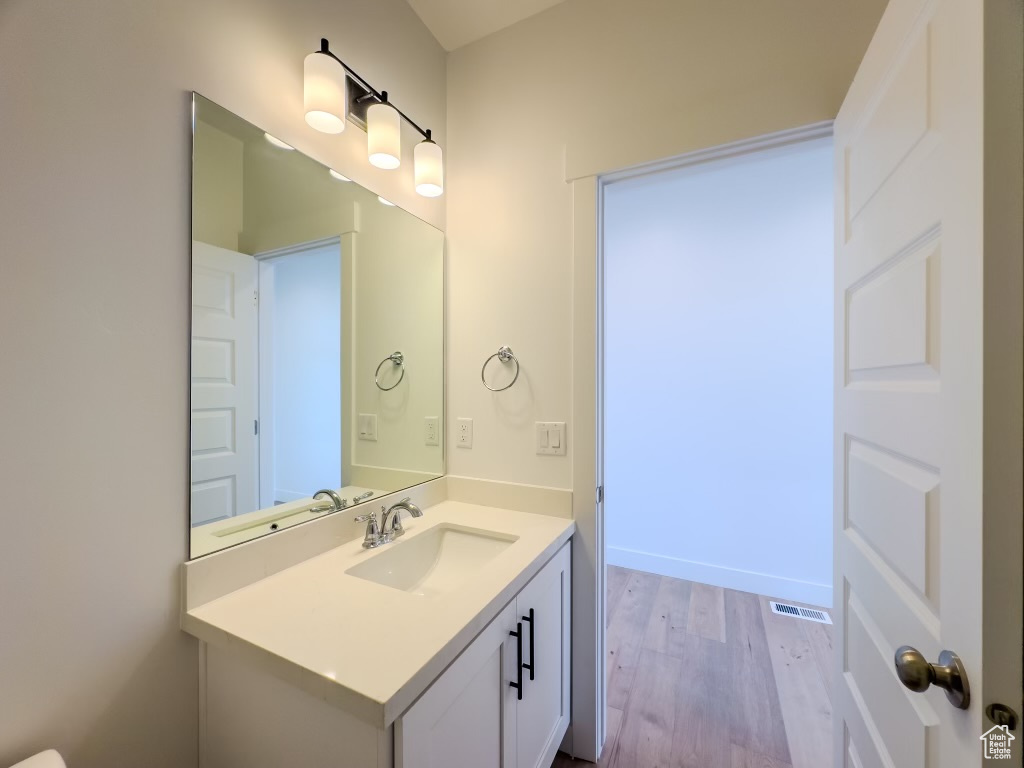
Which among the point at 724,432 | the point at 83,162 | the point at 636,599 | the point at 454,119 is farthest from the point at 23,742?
the point at 724,432

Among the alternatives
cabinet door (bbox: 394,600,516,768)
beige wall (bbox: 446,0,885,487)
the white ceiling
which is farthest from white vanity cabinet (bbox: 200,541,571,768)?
the white ceiling

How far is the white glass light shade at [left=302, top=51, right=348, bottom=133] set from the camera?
1.08 meters

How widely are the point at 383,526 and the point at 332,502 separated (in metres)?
0.17

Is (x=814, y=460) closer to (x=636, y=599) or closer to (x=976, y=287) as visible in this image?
(x=636, y=599)

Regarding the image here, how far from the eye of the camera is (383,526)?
1.27m

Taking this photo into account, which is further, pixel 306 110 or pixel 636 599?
pixel 636 599

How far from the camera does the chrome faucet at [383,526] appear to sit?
1223 millimetres

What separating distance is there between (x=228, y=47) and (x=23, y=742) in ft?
4.76

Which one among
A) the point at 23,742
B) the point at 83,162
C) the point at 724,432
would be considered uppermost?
the point at 83,162

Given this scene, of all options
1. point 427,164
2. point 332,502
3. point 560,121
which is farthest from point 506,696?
point 560,121

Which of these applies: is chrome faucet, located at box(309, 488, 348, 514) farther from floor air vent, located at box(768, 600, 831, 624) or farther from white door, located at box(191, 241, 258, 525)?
floor air vent, located at box(768, 600, 831, 624)

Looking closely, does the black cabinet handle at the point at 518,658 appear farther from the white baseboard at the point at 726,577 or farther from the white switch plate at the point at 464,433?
the white baseboard at the point at 726,577

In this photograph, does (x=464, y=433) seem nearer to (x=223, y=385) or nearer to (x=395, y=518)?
(x=395, y=518)

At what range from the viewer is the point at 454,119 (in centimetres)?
173
